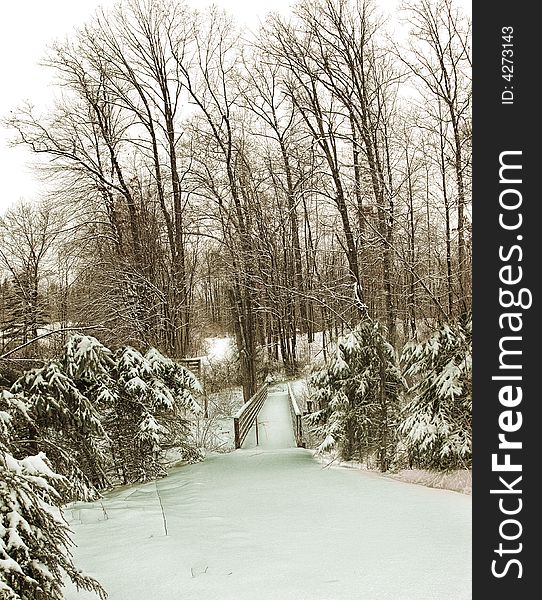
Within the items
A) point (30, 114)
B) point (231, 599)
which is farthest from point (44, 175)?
point (231, 599)

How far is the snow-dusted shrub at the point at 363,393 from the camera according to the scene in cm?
698

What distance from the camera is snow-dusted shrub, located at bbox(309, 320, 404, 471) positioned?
6.98 m

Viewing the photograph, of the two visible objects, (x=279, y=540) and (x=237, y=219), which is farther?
(x=237, y=219)

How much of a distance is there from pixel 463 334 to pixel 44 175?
27.1 ft

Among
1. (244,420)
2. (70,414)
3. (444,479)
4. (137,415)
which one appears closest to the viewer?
(70,414)

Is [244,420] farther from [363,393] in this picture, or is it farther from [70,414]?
[70,414]

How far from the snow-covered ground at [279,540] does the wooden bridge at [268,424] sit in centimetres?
397

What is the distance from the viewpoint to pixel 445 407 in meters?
5.57

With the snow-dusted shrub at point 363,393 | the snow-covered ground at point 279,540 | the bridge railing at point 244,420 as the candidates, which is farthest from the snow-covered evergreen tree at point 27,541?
the bridge railing at point 244,420

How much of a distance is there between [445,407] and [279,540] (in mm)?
2738

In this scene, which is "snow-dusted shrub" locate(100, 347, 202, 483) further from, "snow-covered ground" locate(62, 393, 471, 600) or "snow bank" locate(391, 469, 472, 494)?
"snow bank" locate(391, 469, 472, 494)

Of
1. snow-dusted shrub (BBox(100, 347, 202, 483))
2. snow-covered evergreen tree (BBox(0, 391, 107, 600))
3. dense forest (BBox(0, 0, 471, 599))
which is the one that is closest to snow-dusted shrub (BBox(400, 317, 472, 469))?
dense forest (BBox(0, 0, 471, 599))

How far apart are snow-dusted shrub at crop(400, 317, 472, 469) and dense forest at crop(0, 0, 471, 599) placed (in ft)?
0.08

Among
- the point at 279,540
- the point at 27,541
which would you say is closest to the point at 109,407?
the point at 279,540
